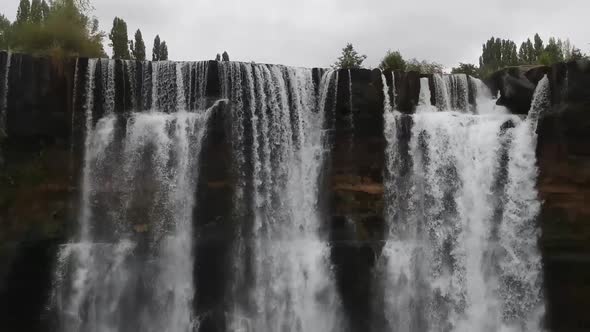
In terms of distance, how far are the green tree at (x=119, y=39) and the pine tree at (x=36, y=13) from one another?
3469mm

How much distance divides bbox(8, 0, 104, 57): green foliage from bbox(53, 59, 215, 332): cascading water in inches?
165

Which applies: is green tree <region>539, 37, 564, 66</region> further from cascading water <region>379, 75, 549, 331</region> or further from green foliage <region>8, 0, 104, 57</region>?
green foliage <region>8, 0, 104, 57</region>

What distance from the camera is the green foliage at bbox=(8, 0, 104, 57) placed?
75.4 feet

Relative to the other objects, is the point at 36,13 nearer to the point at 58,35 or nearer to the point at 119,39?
the point at 119,39

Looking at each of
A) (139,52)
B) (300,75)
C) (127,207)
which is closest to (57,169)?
(127,207)

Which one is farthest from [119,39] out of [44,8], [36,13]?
[36,13]

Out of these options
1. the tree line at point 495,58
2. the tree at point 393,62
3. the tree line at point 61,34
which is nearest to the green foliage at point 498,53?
the tree line at point 495,58

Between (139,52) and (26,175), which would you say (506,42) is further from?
(26,175)

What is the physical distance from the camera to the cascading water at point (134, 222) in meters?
18.9

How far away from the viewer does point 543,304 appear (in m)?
19.5

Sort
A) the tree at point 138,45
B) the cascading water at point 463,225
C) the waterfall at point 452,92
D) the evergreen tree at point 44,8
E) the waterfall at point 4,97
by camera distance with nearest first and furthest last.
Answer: the waterfall at point 4,97 < the cascading water at point 463,225 < the waterfall at point 452,92 < the evergreen tree at point 44,8 < the tree at point 138,45

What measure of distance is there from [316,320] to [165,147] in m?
7.48

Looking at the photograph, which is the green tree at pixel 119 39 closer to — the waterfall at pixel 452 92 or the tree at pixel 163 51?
the tree at pixel 163 51

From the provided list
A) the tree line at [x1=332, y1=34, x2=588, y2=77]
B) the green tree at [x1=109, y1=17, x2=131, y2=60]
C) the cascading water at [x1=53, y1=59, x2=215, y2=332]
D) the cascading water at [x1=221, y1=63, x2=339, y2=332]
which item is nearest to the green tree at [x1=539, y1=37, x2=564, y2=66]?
the tree line at [x1=332, y1=34, x2=588, y2=77]
